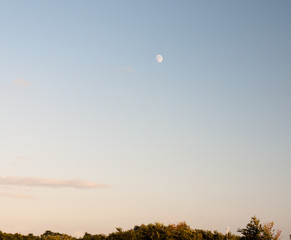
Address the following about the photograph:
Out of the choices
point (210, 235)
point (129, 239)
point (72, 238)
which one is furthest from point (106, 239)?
point (210, 235)

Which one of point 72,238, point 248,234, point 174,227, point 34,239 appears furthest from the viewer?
point 72,238

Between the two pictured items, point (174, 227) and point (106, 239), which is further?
point (106, 239)

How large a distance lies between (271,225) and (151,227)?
18.5 m

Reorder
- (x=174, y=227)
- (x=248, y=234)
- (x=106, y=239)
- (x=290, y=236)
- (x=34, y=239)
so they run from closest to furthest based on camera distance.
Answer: (x=248, y=234) → (x=174, y=227) → (x=290, y=236) → (x=106, y=239) → (x=34, y=239)

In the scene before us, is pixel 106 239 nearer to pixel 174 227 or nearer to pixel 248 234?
pixel 174 227

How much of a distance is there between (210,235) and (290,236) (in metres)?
15.0

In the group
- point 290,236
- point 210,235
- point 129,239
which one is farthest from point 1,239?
point 290,236

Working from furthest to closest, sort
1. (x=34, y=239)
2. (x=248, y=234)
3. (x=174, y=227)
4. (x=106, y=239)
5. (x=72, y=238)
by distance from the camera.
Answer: (x=72, y=238)
(x=34, y=239)
(x=106, y=239)
(x=174, y=227)
(x=248, y=234)

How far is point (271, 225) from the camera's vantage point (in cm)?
6275

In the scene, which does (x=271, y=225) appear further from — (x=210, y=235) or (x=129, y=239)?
(x=129, y=239)

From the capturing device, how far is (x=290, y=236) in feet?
234

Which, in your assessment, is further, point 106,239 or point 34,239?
point 34,239

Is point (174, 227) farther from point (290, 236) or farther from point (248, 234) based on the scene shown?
point (290, 236)

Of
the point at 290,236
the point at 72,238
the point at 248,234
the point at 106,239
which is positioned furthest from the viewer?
the point at 72,238
